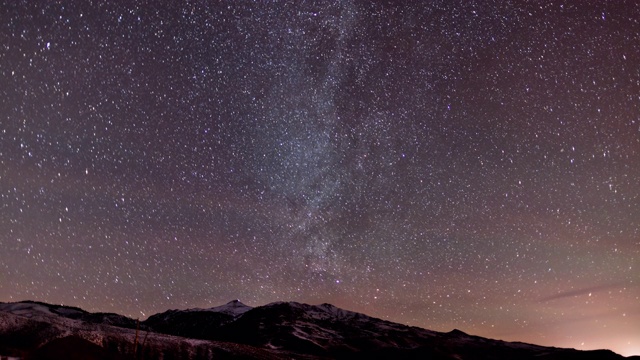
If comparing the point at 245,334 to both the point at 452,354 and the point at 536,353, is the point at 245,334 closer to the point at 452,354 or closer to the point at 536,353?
the point at 452,354

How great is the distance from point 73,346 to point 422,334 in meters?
115

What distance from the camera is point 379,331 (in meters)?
142

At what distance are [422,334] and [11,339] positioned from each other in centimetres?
10424

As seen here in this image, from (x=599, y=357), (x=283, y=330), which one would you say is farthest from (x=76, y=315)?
(x=599, y=357)

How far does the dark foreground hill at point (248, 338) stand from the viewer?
5741cm

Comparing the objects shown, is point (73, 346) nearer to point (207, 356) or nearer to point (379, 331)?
point (207, 356)

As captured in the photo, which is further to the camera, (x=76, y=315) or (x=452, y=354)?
(x=76, y=315)

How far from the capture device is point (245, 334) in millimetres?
144250

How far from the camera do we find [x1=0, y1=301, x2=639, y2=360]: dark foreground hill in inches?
2260

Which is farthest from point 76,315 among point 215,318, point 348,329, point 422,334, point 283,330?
point 422,334

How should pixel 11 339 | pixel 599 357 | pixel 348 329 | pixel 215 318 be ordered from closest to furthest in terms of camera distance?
pixel 11 339
pixel 599 357
pixel 348 329
pixel 215 318

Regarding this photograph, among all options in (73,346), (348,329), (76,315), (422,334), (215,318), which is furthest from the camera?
(215,318)

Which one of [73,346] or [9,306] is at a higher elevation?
[9,306]

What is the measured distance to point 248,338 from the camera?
137875mm
